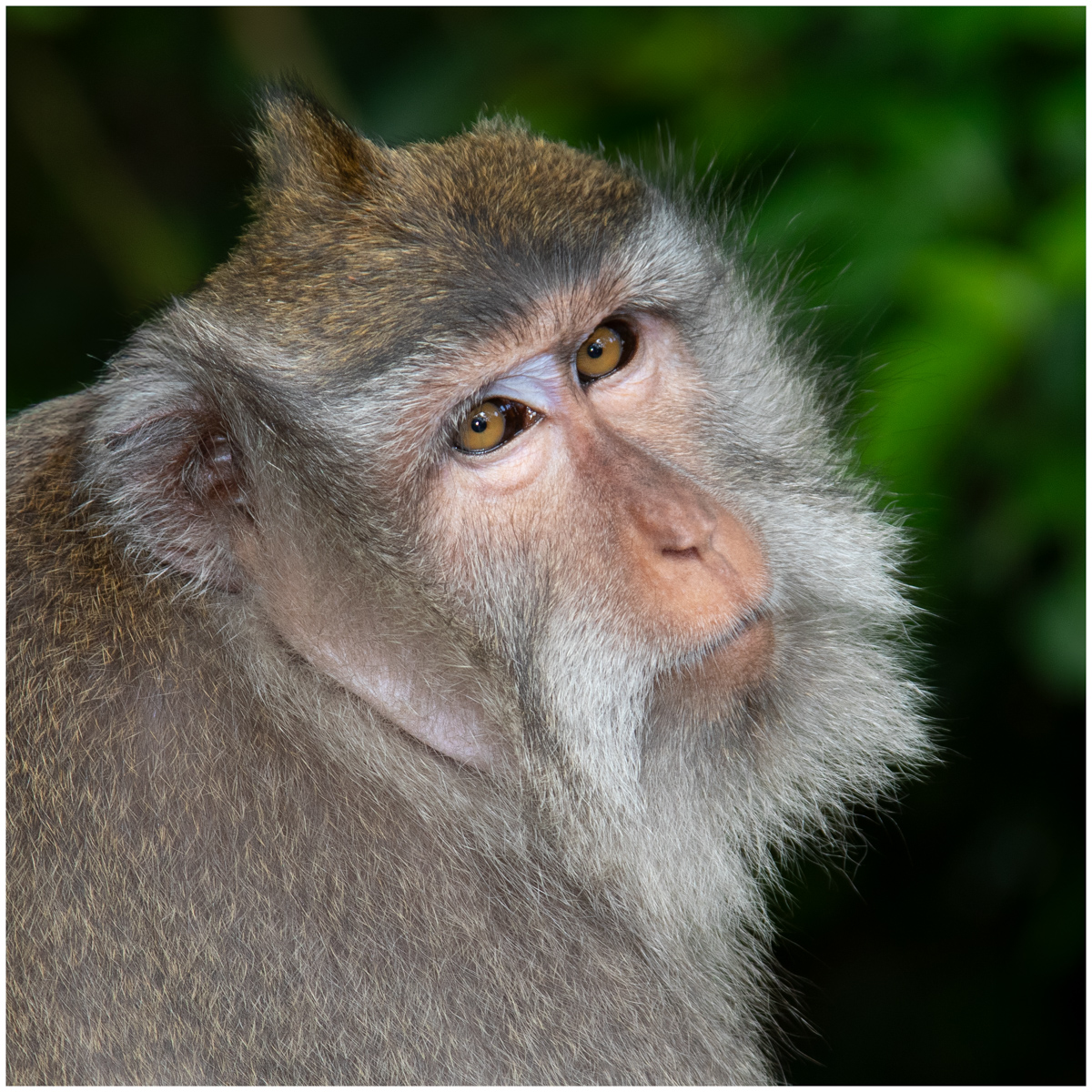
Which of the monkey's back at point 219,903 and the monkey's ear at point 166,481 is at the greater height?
the monkey's ear at point 166,481

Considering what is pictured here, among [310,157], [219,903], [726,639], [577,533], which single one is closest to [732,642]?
[726,639]

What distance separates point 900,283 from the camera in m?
1.88

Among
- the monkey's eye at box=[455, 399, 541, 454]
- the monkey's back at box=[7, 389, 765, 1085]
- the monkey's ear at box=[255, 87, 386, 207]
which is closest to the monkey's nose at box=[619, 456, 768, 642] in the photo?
the monkey's eye at box=[455, 399, 541, 454]

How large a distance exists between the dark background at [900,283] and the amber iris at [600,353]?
46cm

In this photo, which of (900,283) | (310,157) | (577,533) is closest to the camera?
(577,533)

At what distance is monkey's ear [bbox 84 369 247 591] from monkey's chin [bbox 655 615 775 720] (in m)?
0.45

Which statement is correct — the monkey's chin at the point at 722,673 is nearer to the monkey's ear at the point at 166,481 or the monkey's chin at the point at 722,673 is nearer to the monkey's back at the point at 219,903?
the monkey's back at the point at 219,903

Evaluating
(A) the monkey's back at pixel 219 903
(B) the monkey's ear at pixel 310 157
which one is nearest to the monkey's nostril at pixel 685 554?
(A) the monkey's back at pixel 219 903

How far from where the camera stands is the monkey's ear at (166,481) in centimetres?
114

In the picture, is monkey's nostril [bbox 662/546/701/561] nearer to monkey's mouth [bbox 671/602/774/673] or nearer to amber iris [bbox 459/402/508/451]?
monkey's mouth [bbox 671/602/774/673]

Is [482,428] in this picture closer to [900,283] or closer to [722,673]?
[722,673]

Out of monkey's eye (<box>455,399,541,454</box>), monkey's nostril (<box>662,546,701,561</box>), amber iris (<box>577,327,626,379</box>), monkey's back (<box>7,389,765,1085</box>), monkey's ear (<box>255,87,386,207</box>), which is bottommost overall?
monkey's back (<box>7,389,765,1085</box>)

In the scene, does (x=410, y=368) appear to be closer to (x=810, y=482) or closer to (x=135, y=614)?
(x=135, y=614)

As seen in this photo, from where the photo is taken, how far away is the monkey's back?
104 cm
